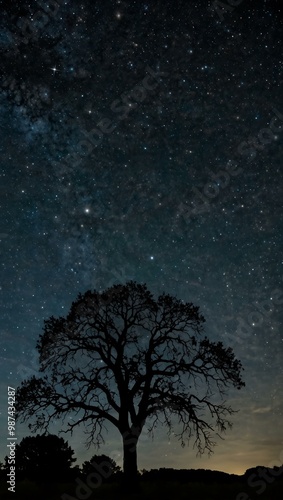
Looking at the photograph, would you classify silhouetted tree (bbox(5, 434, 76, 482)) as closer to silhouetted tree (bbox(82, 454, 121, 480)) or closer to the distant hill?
silhouetted tree (bbox(82, 454, 121, 480))

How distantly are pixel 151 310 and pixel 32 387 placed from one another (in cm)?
629

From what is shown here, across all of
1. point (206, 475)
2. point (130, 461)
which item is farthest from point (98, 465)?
point (130, 461)

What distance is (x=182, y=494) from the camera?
15906 mm

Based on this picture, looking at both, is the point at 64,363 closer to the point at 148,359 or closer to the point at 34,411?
the point at 34,411

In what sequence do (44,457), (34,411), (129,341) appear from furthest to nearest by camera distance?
(44,457) → (129,341) → (34,411)

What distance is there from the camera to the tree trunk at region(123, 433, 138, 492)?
16.6 metres

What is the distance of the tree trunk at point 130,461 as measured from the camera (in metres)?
16.6

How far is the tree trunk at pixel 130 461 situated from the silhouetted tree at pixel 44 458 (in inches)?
262

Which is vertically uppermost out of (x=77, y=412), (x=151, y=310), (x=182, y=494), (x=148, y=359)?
(x=151, y=310)

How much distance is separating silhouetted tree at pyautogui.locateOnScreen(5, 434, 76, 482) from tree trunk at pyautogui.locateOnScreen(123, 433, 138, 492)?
21.8 feet

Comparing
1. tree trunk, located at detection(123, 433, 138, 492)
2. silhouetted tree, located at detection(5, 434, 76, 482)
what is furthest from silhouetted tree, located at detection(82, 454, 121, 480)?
tree trunk, located at detection(123, 433, 138, 492)

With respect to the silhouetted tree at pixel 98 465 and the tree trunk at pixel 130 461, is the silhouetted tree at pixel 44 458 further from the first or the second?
the tree trunk at pixel 130 461

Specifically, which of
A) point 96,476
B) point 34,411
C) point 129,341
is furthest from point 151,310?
point 96,476

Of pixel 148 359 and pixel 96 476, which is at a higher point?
pixel 148 359
